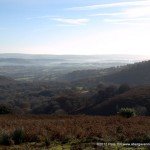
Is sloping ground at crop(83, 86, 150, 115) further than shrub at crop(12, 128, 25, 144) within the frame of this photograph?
Yes

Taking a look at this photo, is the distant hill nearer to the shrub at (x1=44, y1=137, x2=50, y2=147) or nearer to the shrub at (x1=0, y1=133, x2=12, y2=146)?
the shrub at (x1=44, y1=137, x2=50, y2=147)

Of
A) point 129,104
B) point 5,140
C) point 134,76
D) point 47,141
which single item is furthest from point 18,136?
point 134,76

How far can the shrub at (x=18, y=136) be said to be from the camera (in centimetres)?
1087

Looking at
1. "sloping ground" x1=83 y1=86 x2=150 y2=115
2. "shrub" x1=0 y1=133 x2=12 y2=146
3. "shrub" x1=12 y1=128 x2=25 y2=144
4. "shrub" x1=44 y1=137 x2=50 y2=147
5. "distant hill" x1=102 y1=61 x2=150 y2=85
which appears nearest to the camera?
"shrub" x1=44 y1=137 x2=50 y2=147

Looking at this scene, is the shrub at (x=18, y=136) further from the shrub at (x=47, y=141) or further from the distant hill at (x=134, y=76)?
the distant hill at (x=134, y=76)

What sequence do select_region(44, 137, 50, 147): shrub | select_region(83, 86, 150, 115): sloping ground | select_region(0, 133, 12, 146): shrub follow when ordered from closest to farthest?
select_region(44, 137, 50, 147): shrub
select_region(0, 133, 12, 146): shrub
select_region(83, 86, 150, 115): sloping ground

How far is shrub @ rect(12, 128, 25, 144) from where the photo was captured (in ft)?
35.7

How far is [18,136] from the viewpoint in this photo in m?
11.0

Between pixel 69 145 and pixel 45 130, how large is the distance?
5.79 ft

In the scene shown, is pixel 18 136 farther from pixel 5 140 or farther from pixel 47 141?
pixel 47 141

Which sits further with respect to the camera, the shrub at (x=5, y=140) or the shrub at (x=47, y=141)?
the shrub at (x=5, y=140)

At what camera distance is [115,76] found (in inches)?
6437

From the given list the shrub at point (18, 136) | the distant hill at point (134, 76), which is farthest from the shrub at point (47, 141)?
the distant hill at point (134, 76)

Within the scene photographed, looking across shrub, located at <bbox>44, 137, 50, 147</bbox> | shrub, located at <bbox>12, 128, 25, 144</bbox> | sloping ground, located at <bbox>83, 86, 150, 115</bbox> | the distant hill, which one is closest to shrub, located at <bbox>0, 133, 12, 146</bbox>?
shrub, located at <bbox>12, 128, 25, 144</bbox>
